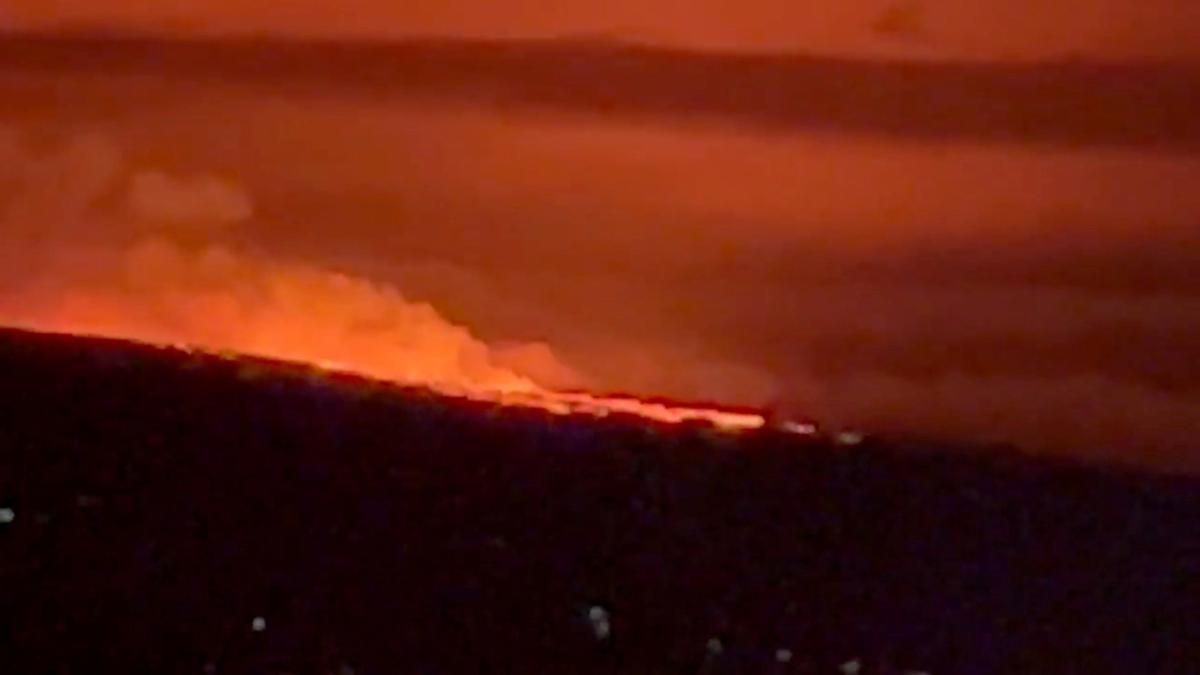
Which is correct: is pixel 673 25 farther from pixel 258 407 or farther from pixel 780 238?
pixel 258 407

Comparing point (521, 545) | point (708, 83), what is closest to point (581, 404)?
point (521, 545)

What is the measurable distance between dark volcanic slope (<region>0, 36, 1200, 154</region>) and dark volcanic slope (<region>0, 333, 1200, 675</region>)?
20cm

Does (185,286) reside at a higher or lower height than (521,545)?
higher

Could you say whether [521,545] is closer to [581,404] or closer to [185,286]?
[581,404]

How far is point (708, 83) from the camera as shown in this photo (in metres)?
0.92

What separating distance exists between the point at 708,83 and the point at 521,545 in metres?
0.28

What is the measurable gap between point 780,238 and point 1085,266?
141 mm

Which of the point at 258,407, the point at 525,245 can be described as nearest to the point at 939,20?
the point at 525,245

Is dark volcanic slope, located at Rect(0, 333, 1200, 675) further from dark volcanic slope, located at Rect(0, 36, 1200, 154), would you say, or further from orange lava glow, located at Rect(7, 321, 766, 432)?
dark volcanic slope, located at Rect(0, 36, 1200, 154)

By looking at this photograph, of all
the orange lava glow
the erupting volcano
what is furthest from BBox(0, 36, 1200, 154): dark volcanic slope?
the orange lava glow

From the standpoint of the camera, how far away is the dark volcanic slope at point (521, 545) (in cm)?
73

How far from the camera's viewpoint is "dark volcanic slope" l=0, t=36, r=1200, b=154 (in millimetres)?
891

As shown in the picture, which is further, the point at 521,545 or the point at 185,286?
the point at 185,286

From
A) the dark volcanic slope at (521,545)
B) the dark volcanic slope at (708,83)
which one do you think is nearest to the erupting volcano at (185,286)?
the dark volcanic slope at (708,83)
